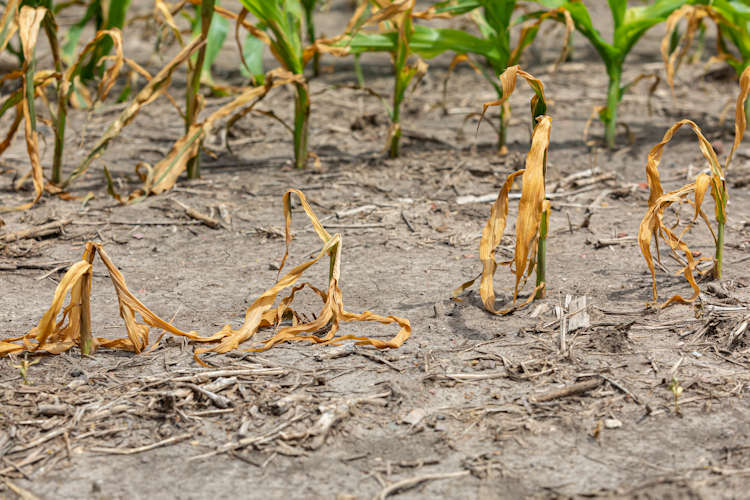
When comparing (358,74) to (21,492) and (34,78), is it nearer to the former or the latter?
(34,78)

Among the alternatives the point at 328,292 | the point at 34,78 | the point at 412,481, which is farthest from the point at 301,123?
the point at 412,481

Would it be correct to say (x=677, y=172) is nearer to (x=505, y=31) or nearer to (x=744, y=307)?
(x=505, y=31)

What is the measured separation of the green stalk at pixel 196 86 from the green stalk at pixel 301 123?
39 cm

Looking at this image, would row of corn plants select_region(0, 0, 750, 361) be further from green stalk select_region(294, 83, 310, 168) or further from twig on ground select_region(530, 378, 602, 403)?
twig on ground select_region(530, 378, 602, 403)

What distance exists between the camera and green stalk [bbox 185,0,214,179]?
3.14 metres

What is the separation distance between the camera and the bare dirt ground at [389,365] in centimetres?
159

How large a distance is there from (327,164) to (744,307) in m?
1.94

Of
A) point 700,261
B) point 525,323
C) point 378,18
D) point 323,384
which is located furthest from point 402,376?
point 378,18

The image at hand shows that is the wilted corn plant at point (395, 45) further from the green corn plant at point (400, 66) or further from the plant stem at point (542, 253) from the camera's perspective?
the plant stem at point (542, 253)

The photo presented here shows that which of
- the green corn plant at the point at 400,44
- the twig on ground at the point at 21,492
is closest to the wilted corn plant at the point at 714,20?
the green corn plant at the point at 400,44

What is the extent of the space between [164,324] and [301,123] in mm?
1599

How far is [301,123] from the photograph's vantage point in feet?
11.4

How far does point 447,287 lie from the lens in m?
2.47

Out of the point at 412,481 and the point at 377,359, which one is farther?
the point at 377,359
